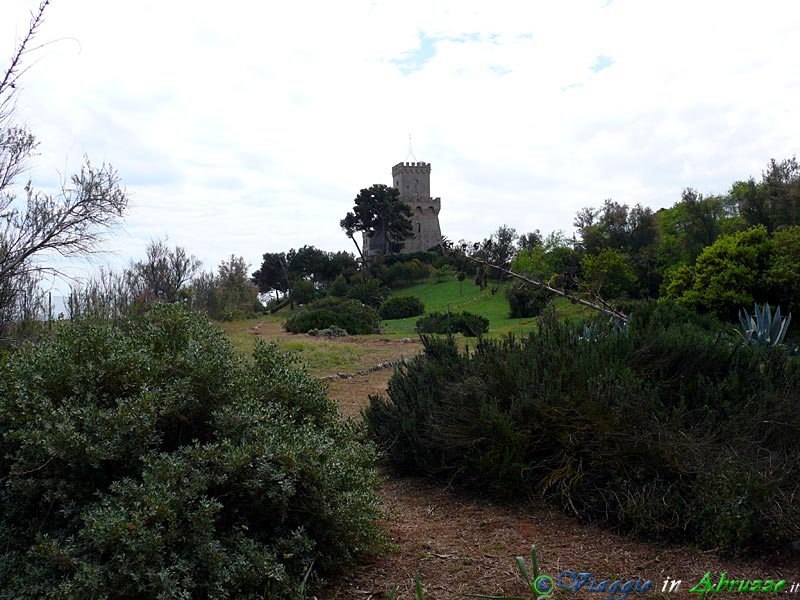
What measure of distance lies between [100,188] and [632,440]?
378 inches

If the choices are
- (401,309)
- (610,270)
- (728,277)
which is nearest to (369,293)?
(401,309)

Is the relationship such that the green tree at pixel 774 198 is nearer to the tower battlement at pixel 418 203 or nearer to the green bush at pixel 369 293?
the green bush at pixel 369 293

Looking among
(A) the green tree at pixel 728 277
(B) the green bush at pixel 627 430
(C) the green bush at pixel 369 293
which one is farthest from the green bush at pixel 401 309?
(B) the green bush at pixel 627 430

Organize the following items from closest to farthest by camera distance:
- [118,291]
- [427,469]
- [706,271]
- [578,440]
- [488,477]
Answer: [578,440], [488,477], [427,469], [706,271], [118,291]

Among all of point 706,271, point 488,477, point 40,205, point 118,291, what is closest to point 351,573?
point 488,477

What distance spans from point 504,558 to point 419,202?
61.7 metres

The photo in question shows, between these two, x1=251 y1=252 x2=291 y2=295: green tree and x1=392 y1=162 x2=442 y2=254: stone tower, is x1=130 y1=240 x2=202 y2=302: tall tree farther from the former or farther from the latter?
x1=392 y1=162 x2=442 y2=254: stone tower

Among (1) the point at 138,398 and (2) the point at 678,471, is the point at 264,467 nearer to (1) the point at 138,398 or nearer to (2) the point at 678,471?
(1) the point at 138,398

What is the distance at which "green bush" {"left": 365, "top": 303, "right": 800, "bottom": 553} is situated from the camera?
3.19m

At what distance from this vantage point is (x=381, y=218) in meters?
53.4

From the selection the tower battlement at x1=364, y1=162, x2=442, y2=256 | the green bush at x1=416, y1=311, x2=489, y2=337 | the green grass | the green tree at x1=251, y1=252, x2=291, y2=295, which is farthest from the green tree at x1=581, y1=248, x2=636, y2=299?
the tower battlement at x1=364, y1=162, x2=442, y2=256

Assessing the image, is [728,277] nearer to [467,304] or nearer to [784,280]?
[784,280]

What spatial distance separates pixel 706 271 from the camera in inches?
363

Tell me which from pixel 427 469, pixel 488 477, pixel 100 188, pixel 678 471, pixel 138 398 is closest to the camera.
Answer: pixel 138 398
